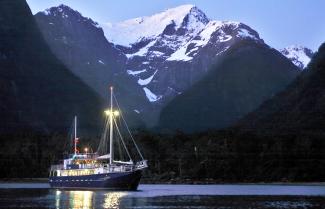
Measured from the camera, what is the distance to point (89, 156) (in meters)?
165

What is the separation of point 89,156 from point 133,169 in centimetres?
1495

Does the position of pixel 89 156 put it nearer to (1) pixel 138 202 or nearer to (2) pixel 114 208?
(1) pixel 138 202

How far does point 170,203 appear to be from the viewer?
115 m

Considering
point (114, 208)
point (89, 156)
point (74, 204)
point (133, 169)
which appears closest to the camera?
point (114, 208)

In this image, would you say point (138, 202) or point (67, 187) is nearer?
point (138, 202)

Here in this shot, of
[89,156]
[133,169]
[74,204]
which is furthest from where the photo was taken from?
[89,156]

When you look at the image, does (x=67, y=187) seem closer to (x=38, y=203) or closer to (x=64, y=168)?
(x=64, y=168)

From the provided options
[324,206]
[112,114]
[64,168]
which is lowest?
[324,206]

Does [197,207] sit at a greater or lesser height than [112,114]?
lesser

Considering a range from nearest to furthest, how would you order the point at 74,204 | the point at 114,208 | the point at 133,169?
the point at 114,208 < the point at 74,204 < the point at 133,169

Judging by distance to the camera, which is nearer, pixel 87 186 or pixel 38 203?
pixel 38 203

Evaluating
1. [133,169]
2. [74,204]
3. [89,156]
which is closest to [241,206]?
[74,204]

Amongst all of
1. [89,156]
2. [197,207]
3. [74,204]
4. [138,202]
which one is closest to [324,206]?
[197,207]

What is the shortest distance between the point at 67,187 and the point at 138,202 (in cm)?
5168
